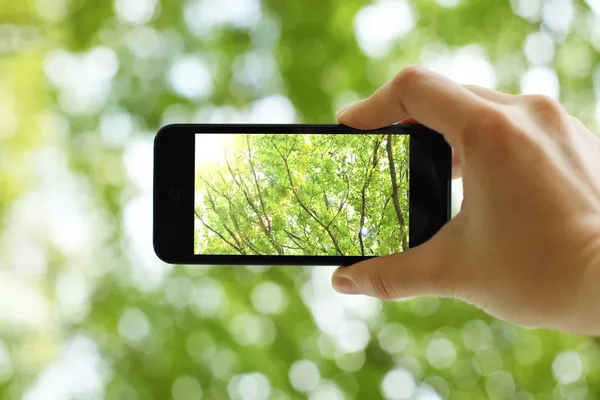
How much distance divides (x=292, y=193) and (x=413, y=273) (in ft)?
0.65

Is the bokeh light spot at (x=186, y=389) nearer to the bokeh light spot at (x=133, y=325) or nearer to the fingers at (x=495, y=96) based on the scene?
the bokeh light spot at (x=133, y=325)

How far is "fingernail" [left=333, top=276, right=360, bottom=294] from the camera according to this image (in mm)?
677

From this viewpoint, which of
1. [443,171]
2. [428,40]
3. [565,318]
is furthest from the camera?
[428,40]

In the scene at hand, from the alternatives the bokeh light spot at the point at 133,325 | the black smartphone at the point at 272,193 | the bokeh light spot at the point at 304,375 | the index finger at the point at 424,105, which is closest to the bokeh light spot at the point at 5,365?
the bokeh light spot at the point at 133,325

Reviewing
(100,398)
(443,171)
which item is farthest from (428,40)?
(100,398)

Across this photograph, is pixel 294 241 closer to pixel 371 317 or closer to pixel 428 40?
pixel 371 317

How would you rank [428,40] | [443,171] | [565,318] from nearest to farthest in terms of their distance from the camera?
[565,318], [443,171], [428,40]

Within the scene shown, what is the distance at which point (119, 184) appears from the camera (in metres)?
1.26

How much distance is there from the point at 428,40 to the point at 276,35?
0.36 meters

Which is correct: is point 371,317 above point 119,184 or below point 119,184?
below

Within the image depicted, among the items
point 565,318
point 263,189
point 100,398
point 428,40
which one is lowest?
point 100,398

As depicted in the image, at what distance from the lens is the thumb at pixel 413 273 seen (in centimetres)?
58

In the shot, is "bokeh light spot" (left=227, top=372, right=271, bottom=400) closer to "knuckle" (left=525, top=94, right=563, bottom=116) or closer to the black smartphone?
the black smartphone

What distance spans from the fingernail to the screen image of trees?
34 mm
